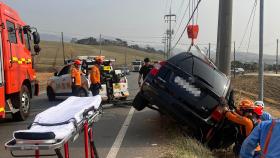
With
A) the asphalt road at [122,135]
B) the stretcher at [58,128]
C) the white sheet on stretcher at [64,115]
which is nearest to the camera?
the stretcher at [58,128]

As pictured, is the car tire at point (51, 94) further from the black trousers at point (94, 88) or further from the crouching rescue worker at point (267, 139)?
the crouching rescue worker at point (267, 139)

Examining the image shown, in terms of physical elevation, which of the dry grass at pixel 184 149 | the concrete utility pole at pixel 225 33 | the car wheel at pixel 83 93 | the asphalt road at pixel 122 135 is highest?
the concrete utility pole at pixel 225 33

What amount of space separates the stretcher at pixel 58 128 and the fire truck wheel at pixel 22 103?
6.01m

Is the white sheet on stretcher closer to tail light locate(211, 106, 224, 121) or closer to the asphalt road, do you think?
the asphalt road

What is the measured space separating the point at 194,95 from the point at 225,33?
598 centimetres

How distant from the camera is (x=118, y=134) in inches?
441

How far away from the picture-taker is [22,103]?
12992 mm

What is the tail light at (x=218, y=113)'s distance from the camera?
31.6ft

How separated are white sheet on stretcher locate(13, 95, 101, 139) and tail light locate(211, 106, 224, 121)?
3574mm

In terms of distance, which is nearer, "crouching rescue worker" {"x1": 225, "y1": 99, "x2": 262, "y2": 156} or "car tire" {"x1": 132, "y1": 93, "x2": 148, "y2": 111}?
"crouching rescue worker" {"x1": 225, "y1": 99, "x2": 262, "y2": 156}

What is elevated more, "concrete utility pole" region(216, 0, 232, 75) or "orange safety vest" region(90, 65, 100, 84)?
"concrete utility pole" region(216, 0, 232, 75)

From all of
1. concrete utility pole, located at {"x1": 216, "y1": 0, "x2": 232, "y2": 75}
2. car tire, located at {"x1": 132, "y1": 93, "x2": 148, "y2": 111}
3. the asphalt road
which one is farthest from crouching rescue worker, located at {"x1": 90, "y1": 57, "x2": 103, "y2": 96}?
car tire, located at {"x1": 132, "y1": 93, "x2": 148, "y2": 111}

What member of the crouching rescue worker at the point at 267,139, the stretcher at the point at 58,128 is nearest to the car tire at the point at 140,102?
Result: the stretcher at the point at 58,128

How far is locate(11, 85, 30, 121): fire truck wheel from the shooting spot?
12398mm
